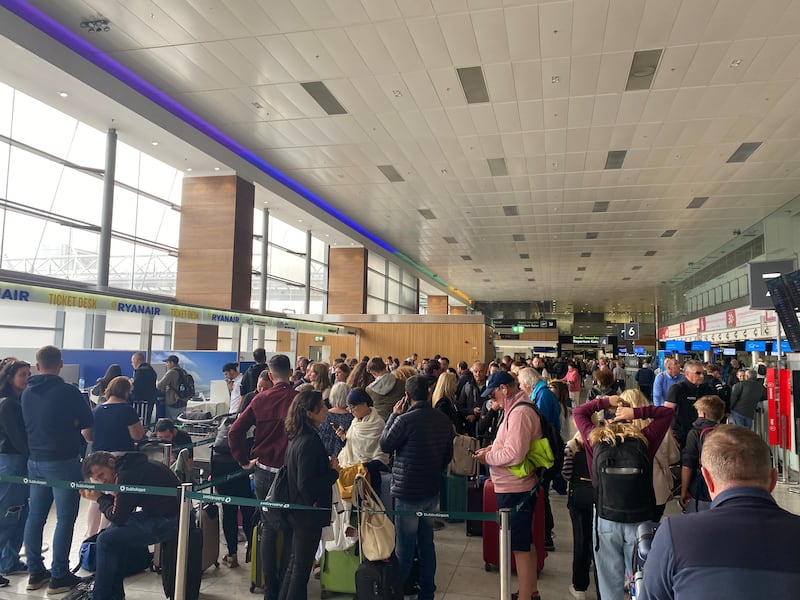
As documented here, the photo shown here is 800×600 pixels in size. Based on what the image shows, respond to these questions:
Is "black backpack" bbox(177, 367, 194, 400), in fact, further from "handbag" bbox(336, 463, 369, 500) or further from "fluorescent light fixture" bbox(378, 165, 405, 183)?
"fluorescent light fixture" bbox(378, 165, 405, 183)

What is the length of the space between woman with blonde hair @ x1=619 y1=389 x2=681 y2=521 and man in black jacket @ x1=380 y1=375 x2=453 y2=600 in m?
1.29

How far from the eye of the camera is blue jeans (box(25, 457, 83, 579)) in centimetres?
425

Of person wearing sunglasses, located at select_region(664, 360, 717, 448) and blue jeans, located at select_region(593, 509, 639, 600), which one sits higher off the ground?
person wearing sunglasses, located at select_region(664, 360, 717, 448)

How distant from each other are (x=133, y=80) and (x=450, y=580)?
9.64m

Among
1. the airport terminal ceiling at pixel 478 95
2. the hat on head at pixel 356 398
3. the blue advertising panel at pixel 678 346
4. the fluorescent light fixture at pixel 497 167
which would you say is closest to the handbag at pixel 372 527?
the hat on head at pixel 356 398

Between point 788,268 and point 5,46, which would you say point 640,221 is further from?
point 5,46

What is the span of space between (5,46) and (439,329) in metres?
16.0

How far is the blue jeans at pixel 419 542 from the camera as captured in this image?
3.93m

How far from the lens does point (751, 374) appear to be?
925 centimetres

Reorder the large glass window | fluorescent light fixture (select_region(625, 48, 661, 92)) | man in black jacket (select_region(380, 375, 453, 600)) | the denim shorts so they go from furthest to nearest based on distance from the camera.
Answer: the large glass window
fluorescent light fixture (select_region(625, 48, 661, 92))
man in black jacket (select_region(380, 375, 453, 600))
the denim shorts

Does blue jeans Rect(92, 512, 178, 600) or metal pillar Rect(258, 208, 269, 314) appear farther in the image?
metal pillar Rect(258, 208, 269, 314)

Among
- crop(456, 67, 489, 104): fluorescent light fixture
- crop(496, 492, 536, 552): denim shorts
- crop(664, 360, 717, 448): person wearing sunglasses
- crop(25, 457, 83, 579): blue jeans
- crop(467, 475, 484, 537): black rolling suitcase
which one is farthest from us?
crop(456, 67, 489, 104): fluorescent light fixture

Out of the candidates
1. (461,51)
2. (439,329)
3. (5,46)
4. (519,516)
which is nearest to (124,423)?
(519,516)

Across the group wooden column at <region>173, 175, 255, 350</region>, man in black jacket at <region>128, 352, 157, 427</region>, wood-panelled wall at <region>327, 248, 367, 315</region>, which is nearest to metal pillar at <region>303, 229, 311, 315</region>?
wood-panelled wall at <region>327, 248, 367, 315</region>
